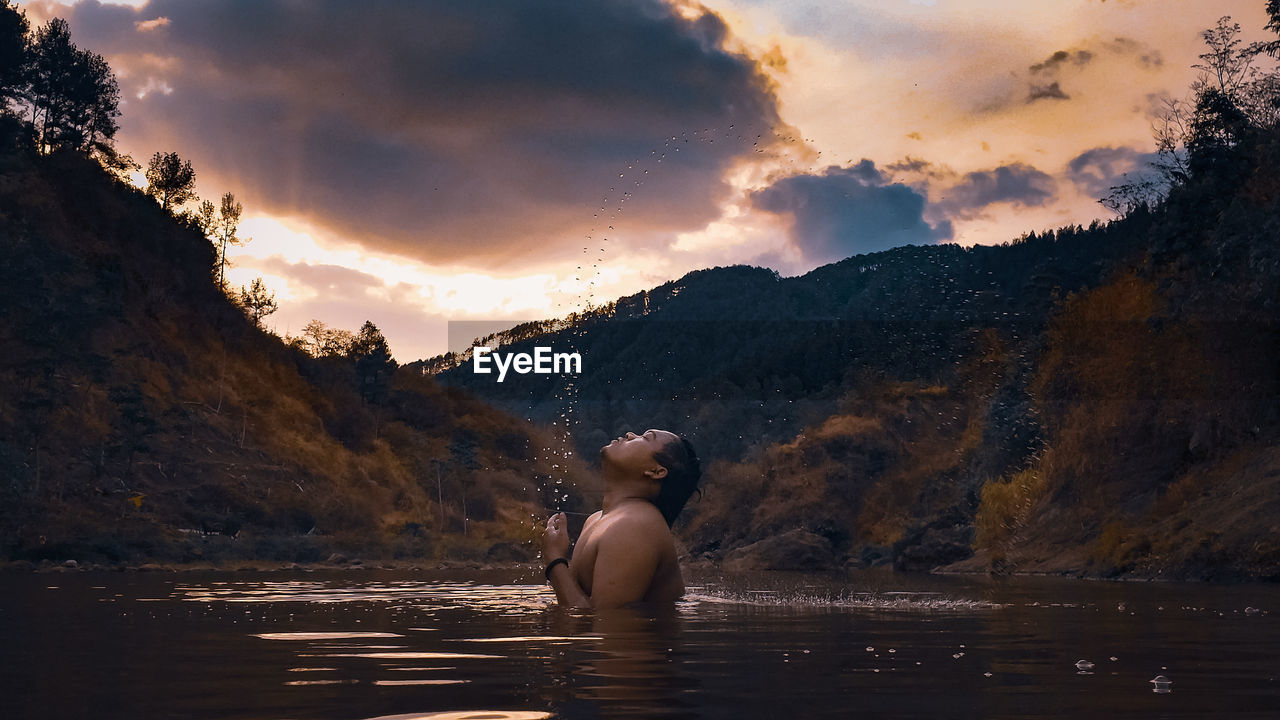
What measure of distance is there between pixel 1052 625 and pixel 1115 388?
96.8 feet

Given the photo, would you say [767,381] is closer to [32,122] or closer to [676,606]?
[32,122]

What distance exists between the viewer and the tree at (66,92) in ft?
280

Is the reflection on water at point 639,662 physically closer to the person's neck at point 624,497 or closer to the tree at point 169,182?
the person's neck at point 624,497

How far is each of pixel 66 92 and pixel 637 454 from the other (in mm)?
86917

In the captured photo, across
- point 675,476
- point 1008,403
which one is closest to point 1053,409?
point 1008,403

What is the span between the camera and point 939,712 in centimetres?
527

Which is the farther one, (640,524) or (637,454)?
(637,454)

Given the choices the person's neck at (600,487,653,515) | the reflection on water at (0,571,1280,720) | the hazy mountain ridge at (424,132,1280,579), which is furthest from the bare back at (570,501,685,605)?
the hazy mountain ridge at (424,132,1280,579)

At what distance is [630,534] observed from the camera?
38.8ft

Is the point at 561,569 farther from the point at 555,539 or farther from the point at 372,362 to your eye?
the point at 372,362

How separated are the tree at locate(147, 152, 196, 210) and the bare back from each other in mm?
87010

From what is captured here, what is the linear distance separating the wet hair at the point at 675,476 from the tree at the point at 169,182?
8672 cm

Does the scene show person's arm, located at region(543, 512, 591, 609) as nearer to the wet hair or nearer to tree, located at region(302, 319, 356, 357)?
the wet hair

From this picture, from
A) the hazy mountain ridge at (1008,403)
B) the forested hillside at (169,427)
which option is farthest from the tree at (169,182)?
the hazy mountain ridge at (1008,403)
